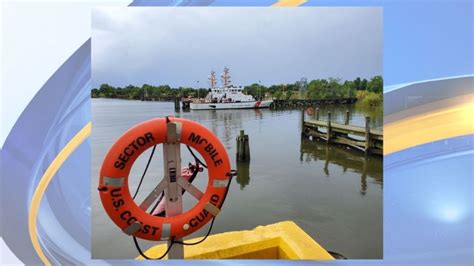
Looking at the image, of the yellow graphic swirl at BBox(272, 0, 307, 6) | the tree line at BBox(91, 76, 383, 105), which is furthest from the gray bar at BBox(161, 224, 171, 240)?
the yellow graphic swirl at BBox(272, 0, 307, 6)

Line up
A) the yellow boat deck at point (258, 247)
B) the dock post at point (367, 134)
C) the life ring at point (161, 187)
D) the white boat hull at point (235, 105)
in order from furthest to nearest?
the white boat hull at point (235, 105) < the dock post at point (367, 134) < the yellow boat deck at point (258, 247) < the life ring at point (161, 187)

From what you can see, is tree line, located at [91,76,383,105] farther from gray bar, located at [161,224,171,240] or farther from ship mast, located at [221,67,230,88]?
gray bar, located at [161,224,171,240]

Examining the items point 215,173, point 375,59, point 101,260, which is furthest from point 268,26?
point 101,260

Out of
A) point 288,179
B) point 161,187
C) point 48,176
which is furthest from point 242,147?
point 48,176

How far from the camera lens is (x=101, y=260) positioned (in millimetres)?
2275

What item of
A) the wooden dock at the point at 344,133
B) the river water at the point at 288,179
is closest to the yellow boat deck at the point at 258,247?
the river water at the point at 288,179

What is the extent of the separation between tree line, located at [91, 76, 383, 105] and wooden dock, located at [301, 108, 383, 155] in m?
0.20

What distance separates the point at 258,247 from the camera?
2.13m

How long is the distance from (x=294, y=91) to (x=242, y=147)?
0.59 m

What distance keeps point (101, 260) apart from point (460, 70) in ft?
8.33

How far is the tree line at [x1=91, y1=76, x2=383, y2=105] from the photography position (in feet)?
8.11

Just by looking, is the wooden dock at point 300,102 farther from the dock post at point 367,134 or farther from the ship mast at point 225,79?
the ship mast at point 225,79

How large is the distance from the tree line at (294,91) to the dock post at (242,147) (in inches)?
13.2

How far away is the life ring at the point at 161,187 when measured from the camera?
4.99ft
